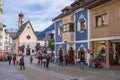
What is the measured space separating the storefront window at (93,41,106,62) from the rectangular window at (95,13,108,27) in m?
2.02

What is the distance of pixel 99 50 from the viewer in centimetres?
3053

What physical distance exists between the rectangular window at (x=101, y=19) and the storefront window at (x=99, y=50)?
2.02 metres

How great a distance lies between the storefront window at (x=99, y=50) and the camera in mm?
29578

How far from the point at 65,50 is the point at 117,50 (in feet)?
45.7

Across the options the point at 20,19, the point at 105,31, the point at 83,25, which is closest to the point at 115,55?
the point at 105,31

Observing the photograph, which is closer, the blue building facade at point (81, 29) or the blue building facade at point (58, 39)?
the blue building facade at point (81, 29)

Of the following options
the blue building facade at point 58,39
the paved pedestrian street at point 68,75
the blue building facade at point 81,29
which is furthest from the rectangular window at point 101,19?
the blue building facade at point 58,39

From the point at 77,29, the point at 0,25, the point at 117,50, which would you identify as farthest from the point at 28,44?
the point at 117,50

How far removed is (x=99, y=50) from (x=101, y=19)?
3.39 meters

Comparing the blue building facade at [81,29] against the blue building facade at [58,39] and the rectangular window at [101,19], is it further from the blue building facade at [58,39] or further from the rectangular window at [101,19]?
the blue building facade at [58,39]

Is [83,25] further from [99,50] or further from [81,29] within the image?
[99,50]

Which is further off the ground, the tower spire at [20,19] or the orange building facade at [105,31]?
the tower spire at [20,19]

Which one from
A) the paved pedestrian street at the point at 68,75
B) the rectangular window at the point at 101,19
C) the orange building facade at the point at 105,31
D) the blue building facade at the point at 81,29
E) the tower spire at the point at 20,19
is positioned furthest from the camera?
the tower spire at the point at 20,19

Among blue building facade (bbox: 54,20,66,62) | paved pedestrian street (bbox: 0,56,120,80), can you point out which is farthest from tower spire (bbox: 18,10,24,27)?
paved pedestrian street (bbox: 0,56,120,80)
